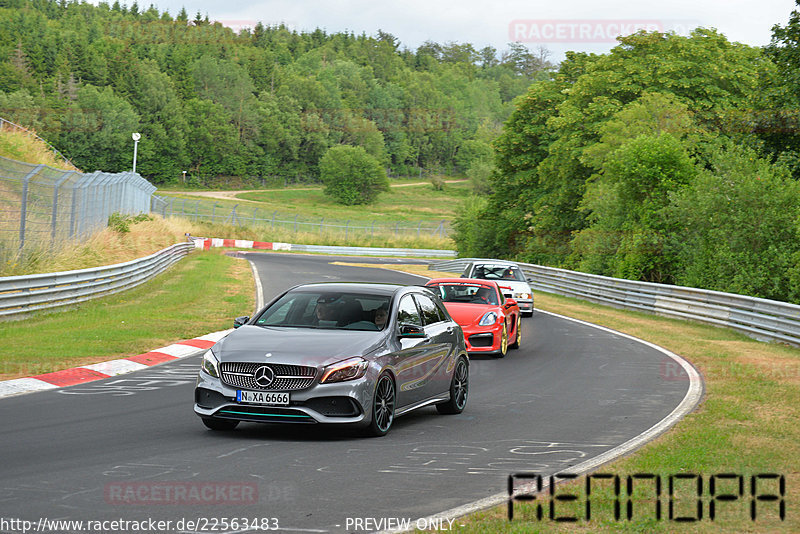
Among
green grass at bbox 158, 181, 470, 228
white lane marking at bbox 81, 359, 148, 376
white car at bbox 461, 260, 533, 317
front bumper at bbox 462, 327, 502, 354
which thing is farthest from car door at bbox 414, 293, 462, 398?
green grass at bbox 158, 181, 470, 228

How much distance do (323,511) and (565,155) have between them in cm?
4691

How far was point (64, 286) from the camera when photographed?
68.0 feet

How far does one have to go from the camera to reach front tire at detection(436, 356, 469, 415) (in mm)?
10898

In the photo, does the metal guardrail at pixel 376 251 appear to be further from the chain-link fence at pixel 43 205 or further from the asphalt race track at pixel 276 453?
the asphalt race track at pixel 276 453

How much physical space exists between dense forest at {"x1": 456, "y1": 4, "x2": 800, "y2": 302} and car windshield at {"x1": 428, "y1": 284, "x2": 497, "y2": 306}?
1107cm

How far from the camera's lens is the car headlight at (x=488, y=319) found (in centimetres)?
1697

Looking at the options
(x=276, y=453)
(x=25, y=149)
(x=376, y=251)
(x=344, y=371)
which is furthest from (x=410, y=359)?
(x=376, y=251)

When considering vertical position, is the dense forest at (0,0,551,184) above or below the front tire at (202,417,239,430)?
above

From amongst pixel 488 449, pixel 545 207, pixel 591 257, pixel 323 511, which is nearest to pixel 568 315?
pixel 591 257

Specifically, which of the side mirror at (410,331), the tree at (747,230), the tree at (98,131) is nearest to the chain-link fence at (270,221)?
the tree at (98,131)

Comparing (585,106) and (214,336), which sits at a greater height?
(585,106)

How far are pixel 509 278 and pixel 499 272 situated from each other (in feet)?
1.09

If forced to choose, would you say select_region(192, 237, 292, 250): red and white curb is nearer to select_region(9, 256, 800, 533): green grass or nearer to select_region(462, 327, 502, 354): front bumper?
select_region(9, 256, 800, 533): green grass

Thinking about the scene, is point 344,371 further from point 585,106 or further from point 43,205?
point 585,106
